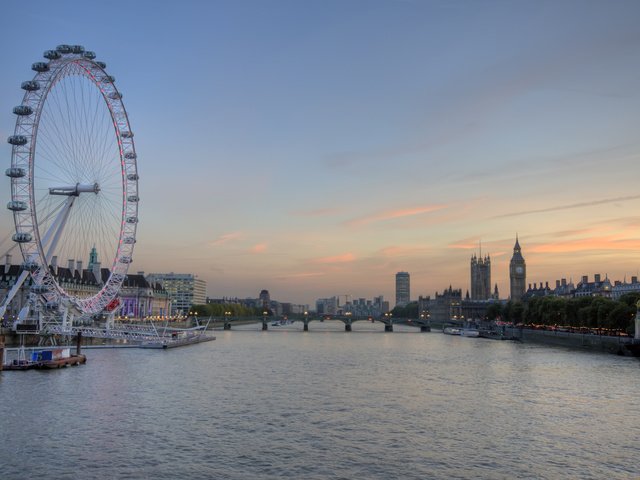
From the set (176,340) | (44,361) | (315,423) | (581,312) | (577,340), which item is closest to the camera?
(315,423)

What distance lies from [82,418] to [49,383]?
17.0 m

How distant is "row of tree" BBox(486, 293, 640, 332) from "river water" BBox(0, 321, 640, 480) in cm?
4912

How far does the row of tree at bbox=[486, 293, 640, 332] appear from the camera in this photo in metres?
116

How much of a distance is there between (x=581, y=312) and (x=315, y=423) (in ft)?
336

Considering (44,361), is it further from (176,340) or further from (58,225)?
(176,340)

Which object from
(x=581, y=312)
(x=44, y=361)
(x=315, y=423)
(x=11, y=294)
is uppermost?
(x=11, y=294)

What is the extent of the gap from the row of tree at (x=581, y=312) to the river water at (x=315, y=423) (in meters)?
49.1

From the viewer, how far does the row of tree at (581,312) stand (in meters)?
116

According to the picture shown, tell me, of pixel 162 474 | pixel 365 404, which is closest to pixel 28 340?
pixel 365 404

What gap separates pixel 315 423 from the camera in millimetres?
40594

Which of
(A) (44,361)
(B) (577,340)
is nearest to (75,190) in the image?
(A) (44,361)

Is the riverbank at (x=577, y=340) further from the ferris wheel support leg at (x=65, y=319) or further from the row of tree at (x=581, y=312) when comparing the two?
the ferris wheel support leg at (x=65, y=319)

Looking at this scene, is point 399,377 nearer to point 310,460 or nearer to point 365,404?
point 365,404

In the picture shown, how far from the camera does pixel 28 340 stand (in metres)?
92.6
